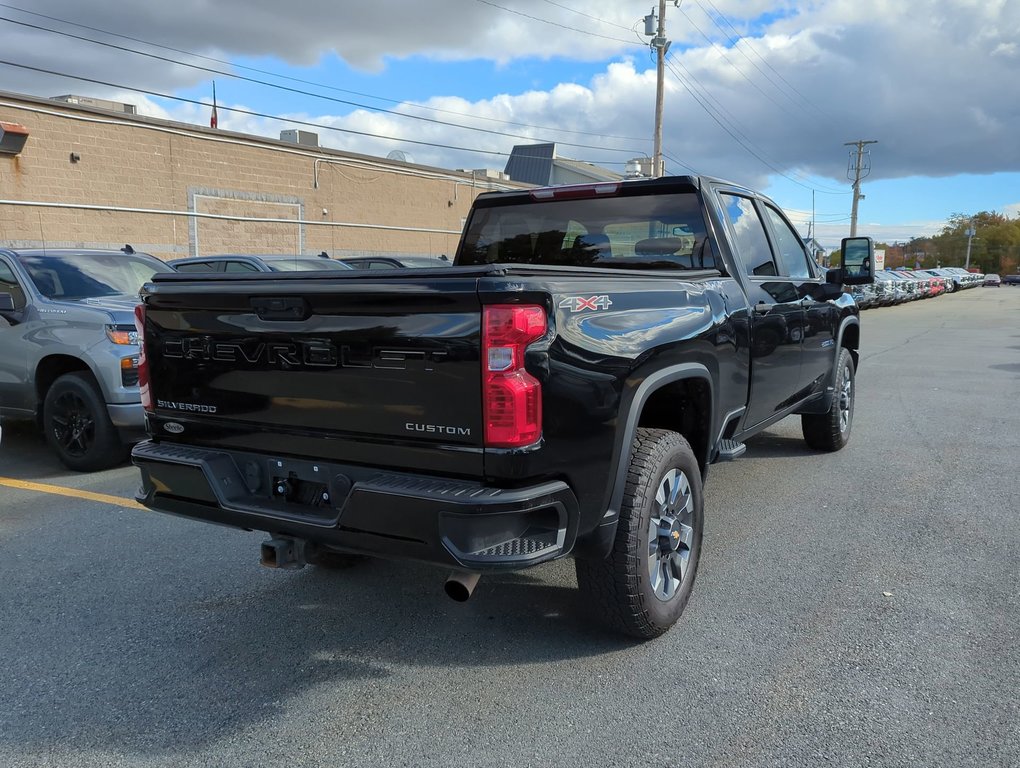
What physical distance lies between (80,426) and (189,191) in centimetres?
1641

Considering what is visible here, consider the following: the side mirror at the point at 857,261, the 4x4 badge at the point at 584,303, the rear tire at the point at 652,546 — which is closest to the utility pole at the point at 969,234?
the side mirror at the point at 857,261

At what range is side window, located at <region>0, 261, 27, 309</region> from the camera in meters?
6.57

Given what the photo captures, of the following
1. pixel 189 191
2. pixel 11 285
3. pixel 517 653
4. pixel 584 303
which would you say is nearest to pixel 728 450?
pixel 517 653

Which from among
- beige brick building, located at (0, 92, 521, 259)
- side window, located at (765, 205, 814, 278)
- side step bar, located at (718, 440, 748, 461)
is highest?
beige brick building, located at (0, 92, 521, 259)

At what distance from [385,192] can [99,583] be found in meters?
25.2

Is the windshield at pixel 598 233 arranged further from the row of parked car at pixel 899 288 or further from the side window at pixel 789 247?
the row of parked car at pixel 899 288

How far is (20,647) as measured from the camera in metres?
3.47

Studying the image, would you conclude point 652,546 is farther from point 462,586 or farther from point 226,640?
point 226,640

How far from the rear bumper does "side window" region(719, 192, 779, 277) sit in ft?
7.93

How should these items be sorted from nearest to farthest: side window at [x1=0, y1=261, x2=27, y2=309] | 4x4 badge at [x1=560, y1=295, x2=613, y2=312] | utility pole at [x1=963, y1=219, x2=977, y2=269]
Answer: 1. 4x4 badge at [x1=560, y1=295, x2=613, y2=312]
2. side window at [x1=0, y1=261, x2=27, y2=309]
3. utility pole at [x1=963, y1=219, x2=977, y2=269]

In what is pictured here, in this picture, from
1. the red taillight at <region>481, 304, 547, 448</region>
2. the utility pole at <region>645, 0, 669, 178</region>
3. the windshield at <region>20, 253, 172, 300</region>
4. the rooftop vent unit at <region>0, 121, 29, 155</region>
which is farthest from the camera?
the utility pole at <region>645, 0, 669, 178</region>

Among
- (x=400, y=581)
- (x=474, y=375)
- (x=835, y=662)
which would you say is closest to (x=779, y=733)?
(x=835, y=662)

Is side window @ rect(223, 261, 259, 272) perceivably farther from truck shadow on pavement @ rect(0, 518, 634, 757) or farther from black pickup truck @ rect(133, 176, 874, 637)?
black pickup truck @ rect(133, 176, 874, 637)

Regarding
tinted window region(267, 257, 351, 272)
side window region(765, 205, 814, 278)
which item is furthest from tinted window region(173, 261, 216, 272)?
side window region(765, 205, 814, 278)
